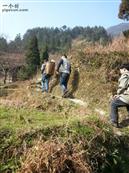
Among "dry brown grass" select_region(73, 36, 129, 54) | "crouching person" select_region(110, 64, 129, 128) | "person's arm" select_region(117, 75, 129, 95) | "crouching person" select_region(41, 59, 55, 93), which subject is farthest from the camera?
"crouching person" select_region(41, 59, 55, 93)

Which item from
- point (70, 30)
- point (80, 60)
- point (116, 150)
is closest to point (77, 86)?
point (80, 60)

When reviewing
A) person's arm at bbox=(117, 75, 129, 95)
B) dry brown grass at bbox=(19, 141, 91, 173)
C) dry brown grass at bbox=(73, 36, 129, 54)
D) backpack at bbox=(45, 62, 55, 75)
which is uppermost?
dry brown grass at bbox=(73, 36, 129, 54)

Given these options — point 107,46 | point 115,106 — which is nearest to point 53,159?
point 115,106

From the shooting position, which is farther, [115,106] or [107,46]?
[107,46]

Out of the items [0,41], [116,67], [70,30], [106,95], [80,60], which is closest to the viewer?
[106,95]

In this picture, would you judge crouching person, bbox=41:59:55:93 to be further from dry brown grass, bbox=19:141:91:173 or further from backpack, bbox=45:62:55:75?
dry brown grass, bbox=19:141:91:173

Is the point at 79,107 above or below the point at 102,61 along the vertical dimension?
below

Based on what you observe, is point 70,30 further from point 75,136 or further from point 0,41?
point 75,136

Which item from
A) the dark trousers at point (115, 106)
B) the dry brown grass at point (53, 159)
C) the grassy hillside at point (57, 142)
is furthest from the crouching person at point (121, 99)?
the dry brown grass at point (53, 159)

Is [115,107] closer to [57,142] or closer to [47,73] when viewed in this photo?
[57,142]

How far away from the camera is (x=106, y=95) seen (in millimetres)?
15227

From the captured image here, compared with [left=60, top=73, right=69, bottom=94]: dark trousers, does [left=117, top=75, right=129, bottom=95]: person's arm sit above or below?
above

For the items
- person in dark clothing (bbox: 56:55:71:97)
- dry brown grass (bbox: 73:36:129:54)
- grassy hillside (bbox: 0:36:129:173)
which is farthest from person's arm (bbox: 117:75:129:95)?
dry brown grass (bbox: 73:36:129:54)

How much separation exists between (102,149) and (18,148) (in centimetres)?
185
